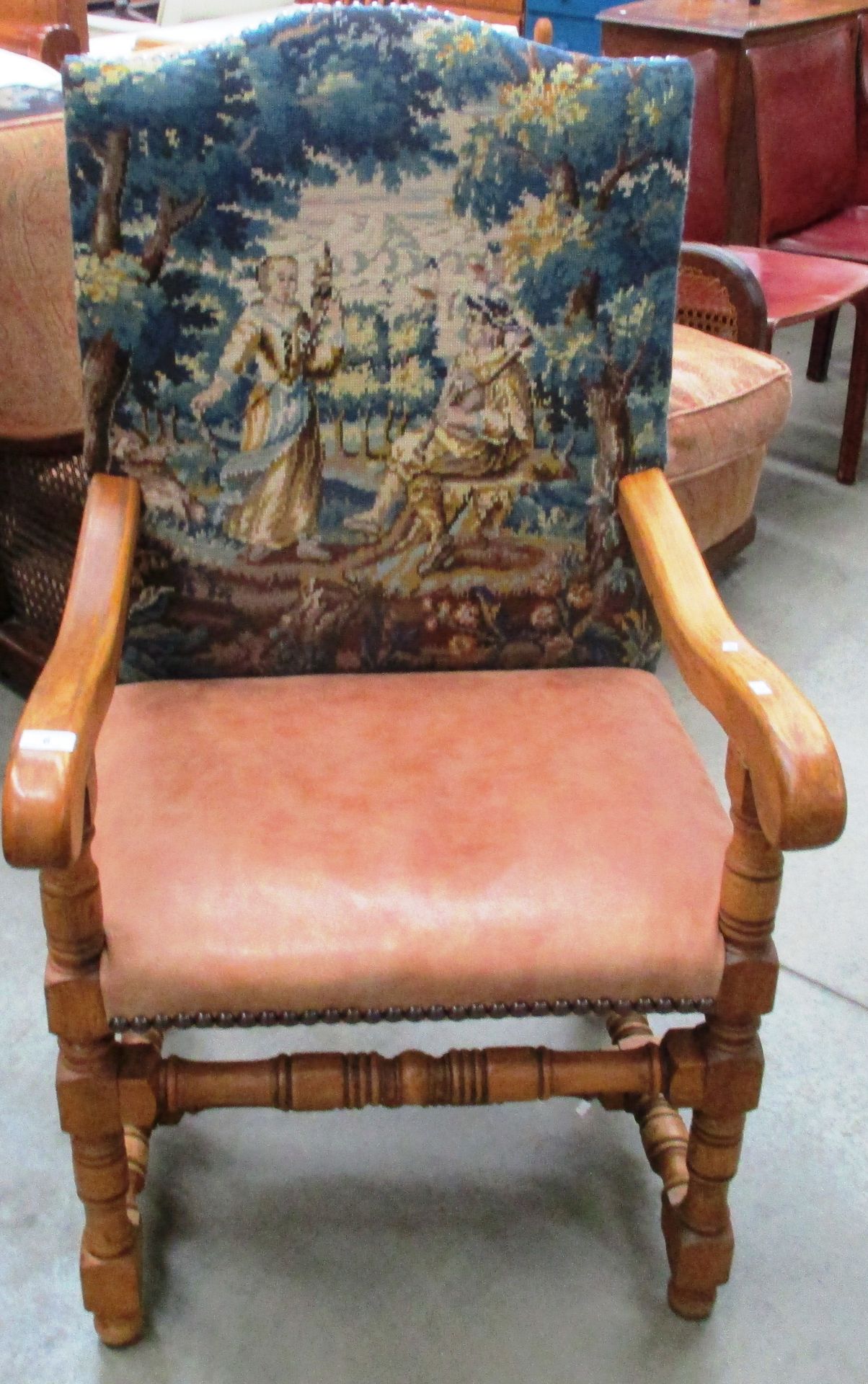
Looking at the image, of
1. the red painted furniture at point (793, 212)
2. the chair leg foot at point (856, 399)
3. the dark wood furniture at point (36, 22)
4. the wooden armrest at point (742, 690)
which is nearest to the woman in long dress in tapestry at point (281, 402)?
the wooden armrest at point (742, 690)

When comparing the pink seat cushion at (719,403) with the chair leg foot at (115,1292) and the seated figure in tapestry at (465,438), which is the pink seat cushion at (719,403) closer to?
the seated figure in tapestry at (465,438)

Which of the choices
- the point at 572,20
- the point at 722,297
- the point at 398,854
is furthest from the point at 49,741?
the point at 572,20

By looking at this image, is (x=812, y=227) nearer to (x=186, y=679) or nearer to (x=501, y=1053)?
(x=186, y=679)

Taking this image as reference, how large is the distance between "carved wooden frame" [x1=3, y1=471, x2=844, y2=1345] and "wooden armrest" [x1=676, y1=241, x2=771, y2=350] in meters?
1.20

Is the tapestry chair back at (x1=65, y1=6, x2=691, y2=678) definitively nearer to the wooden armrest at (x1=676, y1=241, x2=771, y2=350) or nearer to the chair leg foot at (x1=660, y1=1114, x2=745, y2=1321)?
the chair leg foot at (x1=660, y1=1114, x2=745, y2=1321)

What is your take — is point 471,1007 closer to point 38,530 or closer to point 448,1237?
point 448,1237

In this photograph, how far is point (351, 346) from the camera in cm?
124

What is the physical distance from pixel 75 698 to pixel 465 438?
0.49 m

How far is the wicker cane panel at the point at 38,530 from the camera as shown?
1.84 meters

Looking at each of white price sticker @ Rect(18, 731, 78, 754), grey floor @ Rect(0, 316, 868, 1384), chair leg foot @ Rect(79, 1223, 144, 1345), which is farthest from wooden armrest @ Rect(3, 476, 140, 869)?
grey floor @ Rect(0, 316, 868, 1384)

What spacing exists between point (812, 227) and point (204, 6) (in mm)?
2276

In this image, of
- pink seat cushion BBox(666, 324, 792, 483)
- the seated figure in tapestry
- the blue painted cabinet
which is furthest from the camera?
the blue painted cabinet

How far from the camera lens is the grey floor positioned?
1.20 metres

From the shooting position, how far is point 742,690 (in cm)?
98
